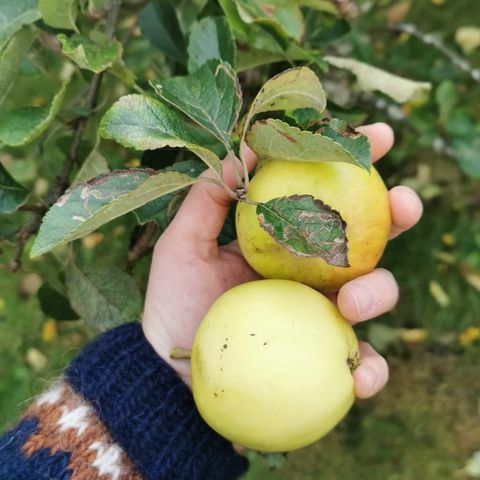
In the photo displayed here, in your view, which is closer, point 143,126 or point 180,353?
point 143,126

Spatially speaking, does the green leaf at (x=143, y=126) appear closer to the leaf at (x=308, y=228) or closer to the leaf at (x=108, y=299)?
the leaf at (x=308, y=228)

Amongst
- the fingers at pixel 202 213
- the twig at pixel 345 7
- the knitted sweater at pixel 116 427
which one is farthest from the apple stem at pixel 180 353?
the twig at pixel 345 7

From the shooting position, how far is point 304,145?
76 cm

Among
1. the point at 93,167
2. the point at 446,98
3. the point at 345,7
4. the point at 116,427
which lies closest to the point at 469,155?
the point at 446,98

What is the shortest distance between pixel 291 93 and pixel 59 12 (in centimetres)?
32

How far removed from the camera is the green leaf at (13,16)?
0.92 m

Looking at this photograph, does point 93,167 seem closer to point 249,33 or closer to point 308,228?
point 249,33

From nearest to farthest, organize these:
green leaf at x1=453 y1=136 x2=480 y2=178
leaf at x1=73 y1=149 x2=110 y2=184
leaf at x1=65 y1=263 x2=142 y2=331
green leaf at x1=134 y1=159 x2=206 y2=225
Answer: green leaf at x1=134 y1=159 x2=206 y2=225
leaf at x1=73 y1=149 x2=110 y2=184
leaf at x1=65 y1=263 x2=142 y2=331
green leaf at x1=453 y1=136 x2=480 y2=178

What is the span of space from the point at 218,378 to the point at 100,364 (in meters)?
0.27

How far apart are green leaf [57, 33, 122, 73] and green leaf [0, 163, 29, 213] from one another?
0.83 feet

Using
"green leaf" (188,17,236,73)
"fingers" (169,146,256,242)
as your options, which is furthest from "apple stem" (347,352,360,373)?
"green leaf" (188,17,236,73)

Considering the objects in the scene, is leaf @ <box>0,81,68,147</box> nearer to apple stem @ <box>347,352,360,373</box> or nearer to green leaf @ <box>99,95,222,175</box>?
green leaf @ <box>99,95,222,175</box>

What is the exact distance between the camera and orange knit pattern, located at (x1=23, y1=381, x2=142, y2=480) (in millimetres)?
940

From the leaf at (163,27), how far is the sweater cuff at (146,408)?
44cm
